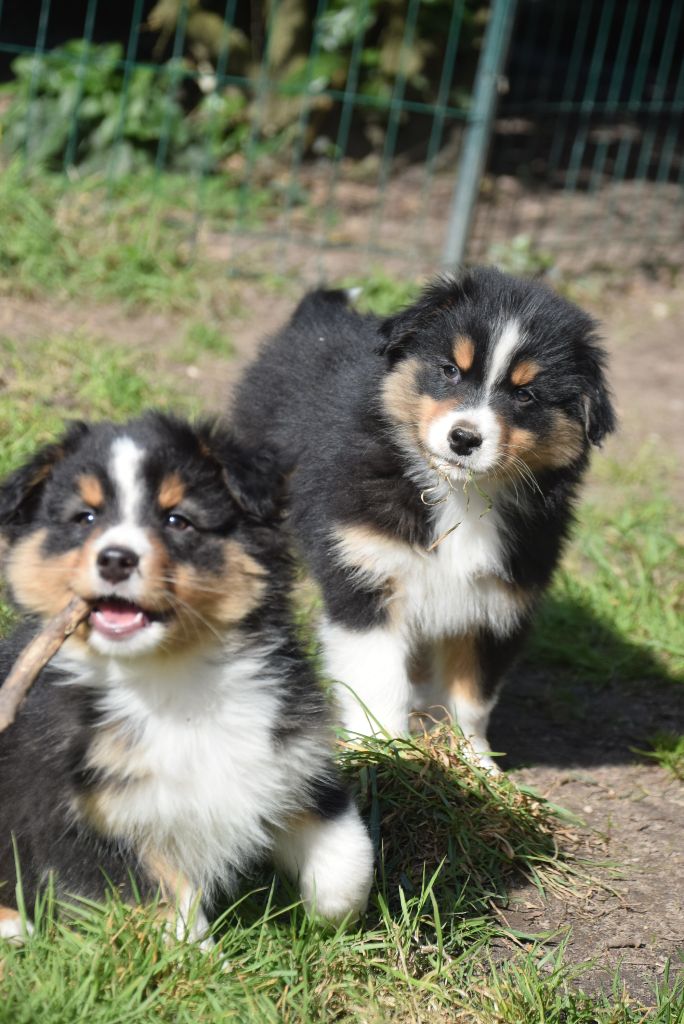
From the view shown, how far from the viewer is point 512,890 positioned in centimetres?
360

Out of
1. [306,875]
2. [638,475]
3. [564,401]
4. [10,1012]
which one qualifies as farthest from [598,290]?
[10,1012]

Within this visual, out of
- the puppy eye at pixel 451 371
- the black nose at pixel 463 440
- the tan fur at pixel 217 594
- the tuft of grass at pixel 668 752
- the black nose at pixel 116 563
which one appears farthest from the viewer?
the tuft of grass at pixel 668 752

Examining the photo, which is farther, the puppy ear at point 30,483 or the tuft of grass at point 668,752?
the tuft of grass at point 668,752

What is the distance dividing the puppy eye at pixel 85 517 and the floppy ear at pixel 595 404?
1769mm

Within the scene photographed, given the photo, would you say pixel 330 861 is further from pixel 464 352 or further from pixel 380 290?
pixel 380 290

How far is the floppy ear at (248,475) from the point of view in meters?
2.85

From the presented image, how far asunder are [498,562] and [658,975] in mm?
1285

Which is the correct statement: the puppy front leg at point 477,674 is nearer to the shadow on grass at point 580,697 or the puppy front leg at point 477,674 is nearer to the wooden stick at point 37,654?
the shadow on grass at point 580,697

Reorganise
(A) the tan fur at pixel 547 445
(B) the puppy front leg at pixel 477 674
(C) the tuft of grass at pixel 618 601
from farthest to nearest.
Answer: (C) the tuft of grass at pixel 618 601, (B) the puppy front leg at pixel 477 674, (A) the tan fur at pixel 547 445

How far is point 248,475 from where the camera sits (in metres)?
2.88

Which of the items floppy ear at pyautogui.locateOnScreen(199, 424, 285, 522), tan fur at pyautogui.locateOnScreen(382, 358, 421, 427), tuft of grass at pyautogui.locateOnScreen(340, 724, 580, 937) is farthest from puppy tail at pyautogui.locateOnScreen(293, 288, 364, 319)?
floppy ear at pyautogui.locateOnScreen(199, 424, 285, 522)

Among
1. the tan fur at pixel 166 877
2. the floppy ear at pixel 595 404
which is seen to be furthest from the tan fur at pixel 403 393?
the tan fur at pixel 166 877

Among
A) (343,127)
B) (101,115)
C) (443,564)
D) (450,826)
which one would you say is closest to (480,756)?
(450,826)

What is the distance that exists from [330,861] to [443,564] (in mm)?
1217
